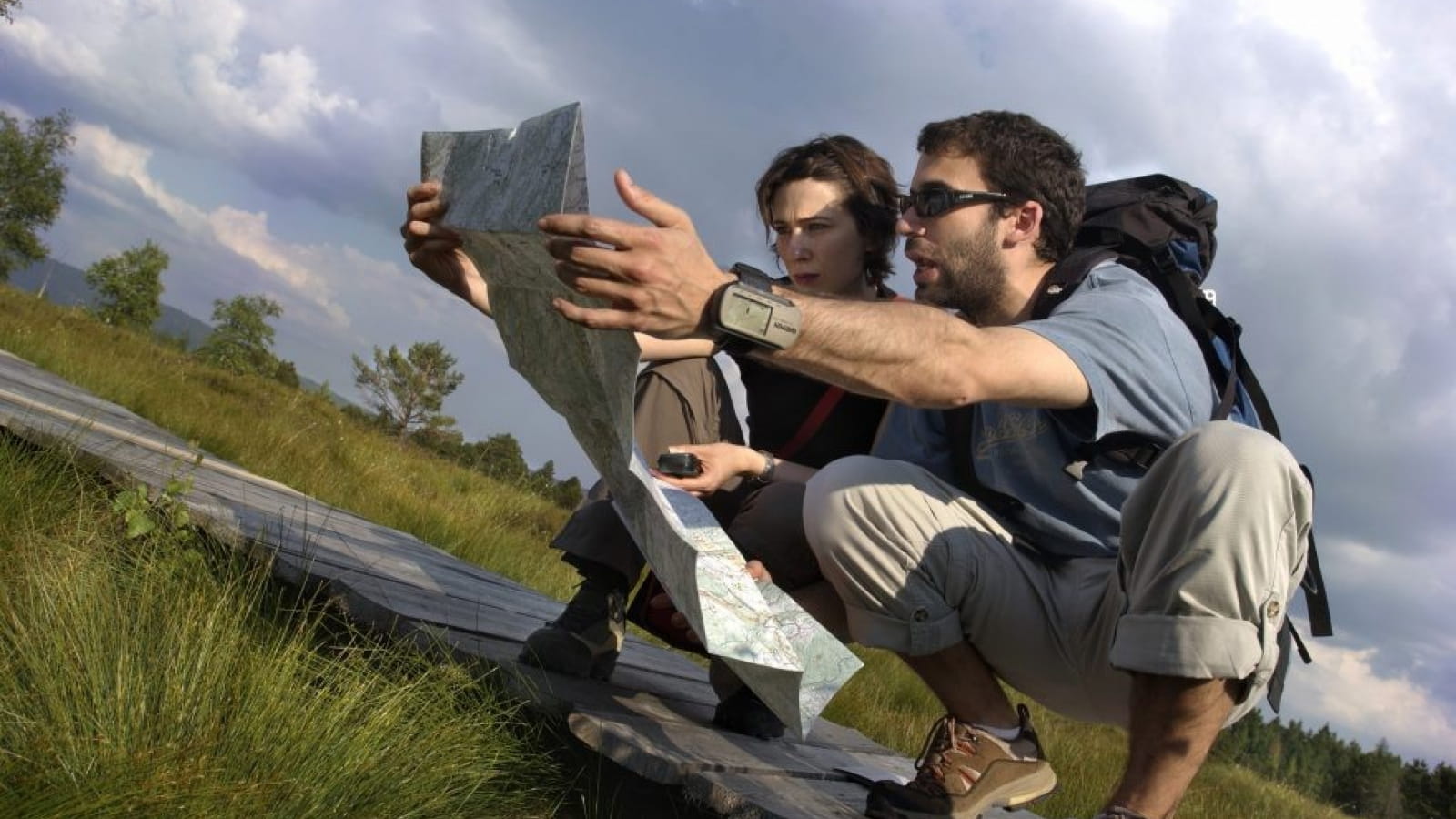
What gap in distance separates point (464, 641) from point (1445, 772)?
87.0 feet

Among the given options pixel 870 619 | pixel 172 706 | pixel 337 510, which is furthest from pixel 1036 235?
pixel 337 510

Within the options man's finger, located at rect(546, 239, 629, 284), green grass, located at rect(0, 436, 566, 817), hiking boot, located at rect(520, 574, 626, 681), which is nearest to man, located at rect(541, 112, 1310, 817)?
man's finger, located at rect(546, 239, 629, 284)

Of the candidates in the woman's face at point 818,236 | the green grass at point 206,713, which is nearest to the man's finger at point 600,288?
the green grass at point 206,713

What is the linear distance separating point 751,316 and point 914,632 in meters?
1.04

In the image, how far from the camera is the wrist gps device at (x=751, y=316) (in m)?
1.66

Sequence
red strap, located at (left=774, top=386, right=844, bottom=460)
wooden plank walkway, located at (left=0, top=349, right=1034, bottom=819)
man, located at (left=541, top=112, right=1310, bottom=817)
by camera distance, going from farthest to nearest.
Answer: red strap, located at (left=774, top=386, right=844, bottom=460) → wooden plank walkway, located at (left=0, top=349, right=1034, bottom=819) → man, located at (left=541, top=112, right=1310, bottom=817)

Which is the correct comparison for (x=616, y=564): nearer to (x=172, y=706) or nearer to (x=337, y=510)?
(x=172, y=706)

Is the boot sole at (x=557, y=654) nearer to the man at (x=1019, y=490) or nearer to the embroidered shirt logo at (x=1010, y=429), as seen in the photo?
the man at (x=1019, y=490)

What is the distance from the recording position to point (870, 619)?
2480 mm

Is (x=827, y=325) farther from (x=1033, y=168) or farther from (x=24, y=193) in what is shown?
(x=24, y=193)

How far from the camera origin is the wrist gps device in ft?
5.44

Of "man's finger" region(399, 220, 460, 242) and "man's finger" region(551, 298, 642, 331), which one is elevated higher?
"man's finger" region(399, 220, 460, 242)

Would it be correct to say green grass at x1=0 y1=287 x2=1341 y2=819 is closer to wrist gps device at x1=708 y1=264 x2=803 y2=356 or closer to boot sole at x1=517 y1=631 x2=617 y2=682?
boot sole at x1=517 y1=631 x2=617 y2=682

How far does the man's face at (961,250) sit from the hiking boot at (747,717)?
1.10 metres
